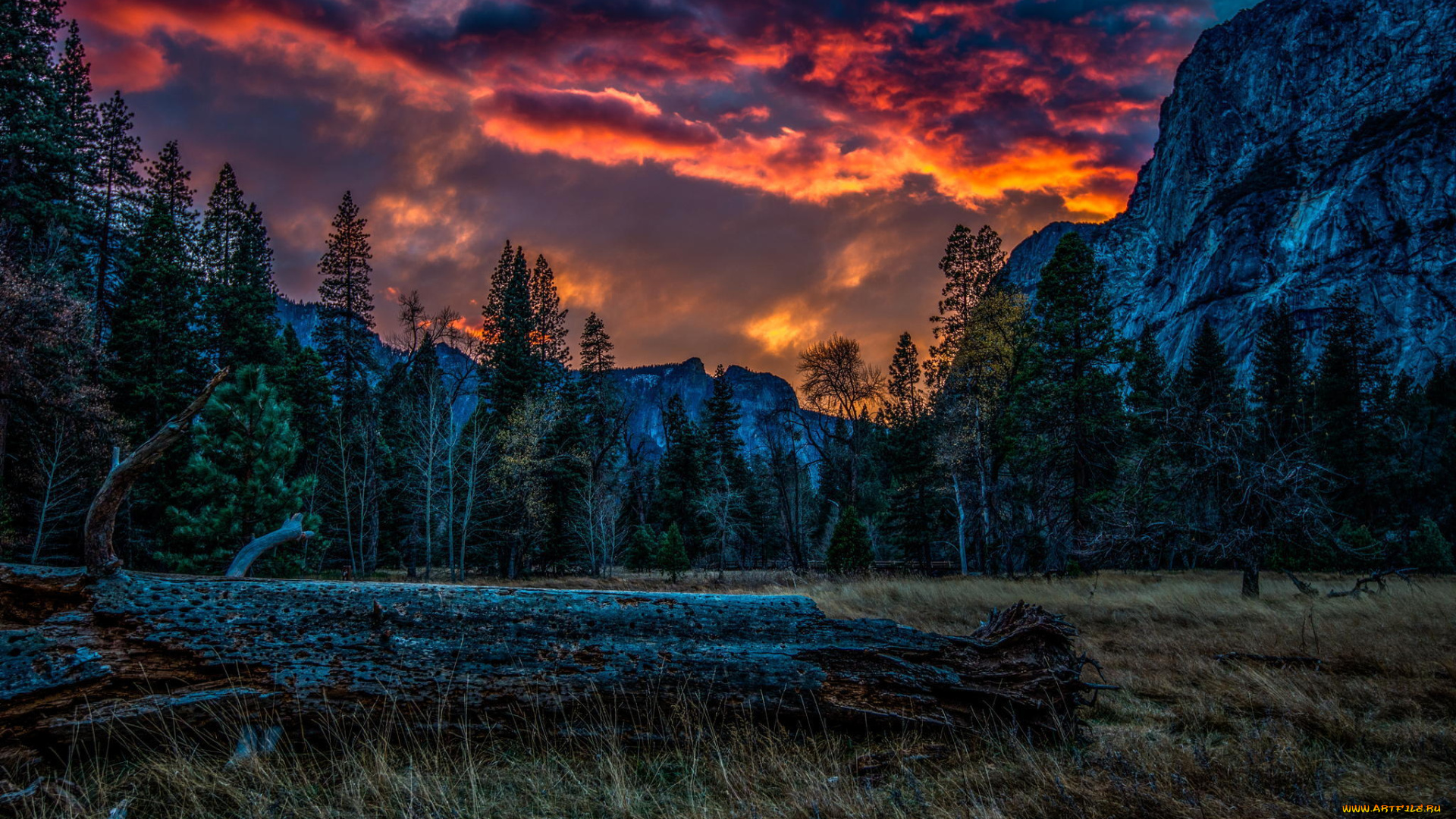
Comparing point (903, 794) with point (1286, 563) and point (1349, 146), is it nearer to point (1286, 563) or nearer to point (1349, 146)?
point (1286, 563)

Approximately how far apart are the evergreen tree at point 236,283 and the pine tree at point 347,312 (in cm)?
251

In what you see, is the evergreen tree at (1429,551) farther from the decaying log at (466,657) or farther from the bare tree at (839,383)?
the decaying log at (466,657)

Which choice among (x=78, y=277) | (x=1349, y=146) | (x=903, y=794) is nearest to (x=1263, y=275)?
(x=1349, y=146)

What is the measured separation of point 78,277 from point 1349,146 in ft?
344

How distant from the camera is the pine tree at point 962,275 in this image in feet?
81.2

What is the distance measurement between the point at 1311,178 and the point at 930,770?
315 feet

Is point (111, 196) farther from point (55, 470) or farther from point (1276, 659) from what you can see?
point (1276, 659)

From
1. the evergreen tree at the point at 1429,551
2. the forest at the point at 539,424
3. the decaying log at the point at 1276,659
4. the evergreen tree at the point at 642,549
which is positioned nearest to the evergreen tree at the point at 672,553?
the forest at the point at 539,424

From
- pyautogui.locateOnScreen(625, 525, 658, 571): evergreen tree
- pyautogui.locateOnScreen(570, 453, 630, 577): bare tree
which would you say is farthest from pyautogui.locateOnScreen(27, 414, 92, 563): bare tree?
pyautogui.locateOnScreen(625, 525, 658, 571): evergreen tree

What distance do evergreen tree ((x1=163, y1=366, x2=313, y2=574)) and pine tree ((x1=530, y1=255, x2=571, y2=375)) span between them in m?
19.9

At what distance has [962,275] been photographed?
25.2 metres

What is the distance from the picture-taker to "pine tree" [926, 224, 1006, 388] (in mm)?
24750

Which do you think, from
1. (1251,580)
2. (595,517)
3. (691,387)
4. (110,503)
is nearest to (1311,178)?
(1251,580)

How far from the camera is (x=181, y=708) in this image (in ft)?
12.1
